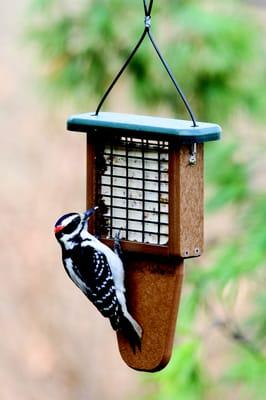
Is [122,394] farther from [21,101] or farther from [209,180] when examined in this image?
[209,180]

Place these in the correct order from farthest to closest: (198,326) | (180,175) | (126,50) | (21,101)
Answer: (21,101), (198,326), (126,50), (180,175)

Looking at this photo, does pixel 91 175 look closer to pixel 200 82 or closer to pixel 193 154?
pixel 193 154

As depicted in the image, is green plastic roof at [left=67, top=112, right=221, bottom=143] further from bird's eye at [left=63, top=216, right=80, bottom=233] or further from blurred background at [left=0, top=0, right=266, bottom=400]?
blurred background at [left=0, top=0, right=266, bottom=400]

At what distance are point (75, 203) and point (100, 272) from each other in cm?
611

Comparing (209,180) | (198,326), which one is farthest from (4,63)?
(209,180)

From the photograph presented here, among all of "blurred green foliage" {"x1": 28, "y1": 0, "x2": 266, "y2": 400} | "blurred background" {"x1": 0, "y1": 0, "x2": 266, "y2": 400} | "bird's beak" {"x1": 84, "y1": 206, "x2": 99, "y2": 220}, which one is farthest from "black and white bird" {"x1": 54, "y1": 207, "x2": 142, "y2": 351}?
"blurred green foliage" {"x1": 28, "y1": 0, "x2": 266, "y2": 400}

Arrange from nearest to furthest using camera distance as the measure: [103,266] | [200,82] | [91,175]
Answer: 1. [103,266]
2. [91,175]
3. [200,82]

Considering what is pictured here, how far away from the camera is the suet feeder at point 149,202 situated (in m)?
2.86

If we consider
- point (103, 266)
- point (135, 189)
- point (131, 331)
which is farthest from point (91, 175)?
point (131, 331)

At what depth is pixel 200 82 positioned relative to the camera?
226 inches

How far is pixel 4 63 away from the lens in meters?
10.1

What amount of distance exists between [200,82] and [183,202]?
2948 millimetres

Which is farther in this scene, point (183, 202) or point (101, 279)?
point (101, 279)

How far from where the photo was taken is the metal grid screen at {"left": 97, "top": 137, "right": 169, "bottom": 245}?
116 inches
